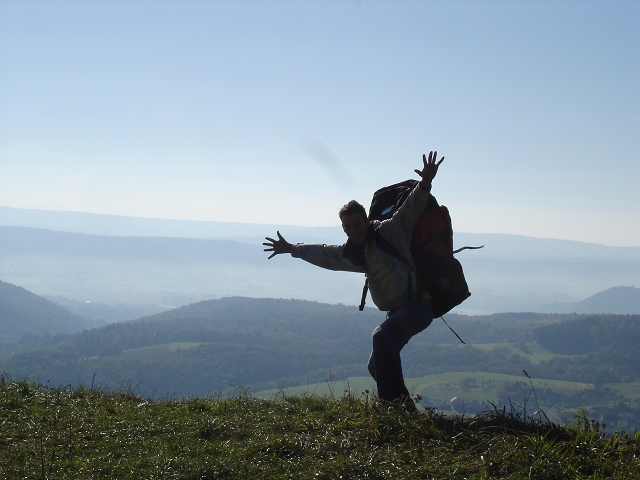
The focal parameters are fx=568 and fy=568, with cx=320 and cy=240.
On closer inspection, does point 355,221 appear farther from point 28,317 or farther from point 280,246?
point 28,317

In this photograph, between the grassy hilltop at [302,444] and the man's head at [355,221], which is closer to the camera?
the grassy hilltop at [302,444]

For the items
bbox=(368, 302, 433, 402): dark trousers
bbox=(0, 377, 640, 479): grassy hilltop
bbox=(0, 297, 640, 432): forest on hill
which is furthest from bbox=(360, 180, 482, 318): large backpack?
bbox=(0, 297, 640, 432): forest on hill

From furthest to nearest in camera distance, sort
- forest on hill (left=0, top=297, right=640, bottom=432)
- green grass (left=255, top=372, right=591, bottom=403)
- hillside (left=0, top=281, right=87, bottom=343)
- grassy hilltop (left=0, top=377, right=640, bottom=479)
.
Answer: hillside (left=0, top=281, right=87, bottom=343)
forest on hill (left=0, top=297, right=640, bottom=432)
green grass (left=255, top=372, right=591, bottom=403)
grassy hilltop (left=0, top=377, right=640, bottom=479)

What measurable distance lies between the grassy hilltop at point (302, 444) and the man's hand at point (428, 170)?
200 centimetres

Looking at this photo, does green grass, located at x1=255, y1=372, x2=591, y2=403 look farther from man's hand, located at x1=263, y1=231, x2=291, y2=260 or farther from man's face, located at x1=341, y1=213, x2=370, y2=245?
man's face, located at x1=341, y1=213, x2=370, y2=245

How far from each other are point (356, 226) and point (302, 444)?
2.07 meters

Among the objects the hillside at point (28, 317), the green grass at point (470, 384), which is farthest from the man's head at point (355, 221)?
the hillside at point (28, 317)

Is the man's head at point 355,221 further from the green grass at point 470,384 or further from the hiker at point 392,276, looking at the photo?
the green grass at point 470,384

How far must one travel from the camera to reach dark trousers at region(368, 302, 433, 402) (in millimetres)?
5223

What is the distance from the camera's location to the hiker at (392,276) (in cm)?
517

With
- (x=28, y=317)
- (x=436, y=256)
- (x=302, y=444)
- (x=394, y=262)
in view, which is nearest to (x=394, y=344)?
(x=394, y=262)

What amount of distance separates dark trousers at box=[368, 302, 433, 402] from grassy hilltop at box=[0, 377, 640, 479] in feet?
Answer: 0.85

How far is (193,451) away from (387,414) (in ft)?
5.29

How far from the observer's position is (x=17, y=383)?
6777mm
